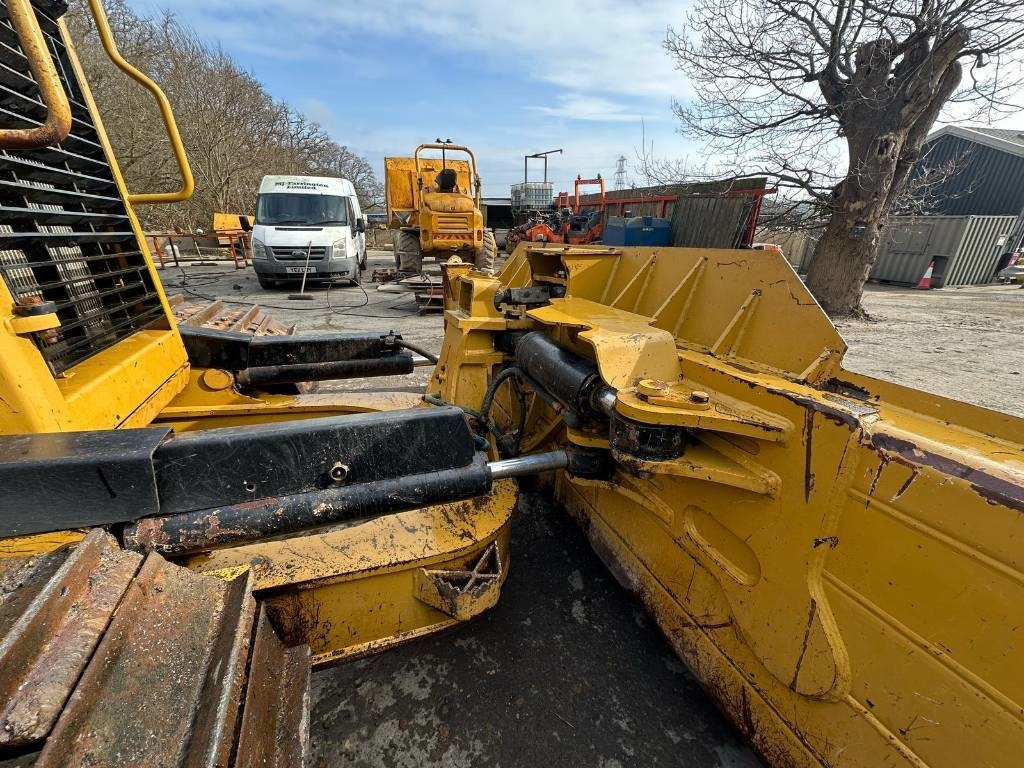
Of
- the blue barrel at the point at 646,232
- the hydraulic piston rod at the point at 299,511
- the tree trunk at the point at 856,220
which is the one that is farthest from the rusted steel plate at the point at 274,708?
the blue barrel at the point at 646,232

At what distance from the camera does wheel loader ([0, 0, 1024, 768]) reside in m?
0.87

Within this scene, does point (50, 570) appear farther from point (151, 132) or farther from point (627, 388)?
point (151, 132)

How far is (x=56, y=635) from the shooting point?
766mm

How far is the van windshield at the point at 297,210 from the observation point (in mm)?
11078

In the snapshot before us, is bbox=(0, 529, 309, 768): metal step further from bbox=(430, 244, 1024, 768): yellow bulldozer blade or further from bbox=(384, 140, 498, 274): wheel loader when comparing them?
bbox=(384, 140, 498, 274): wheel loader

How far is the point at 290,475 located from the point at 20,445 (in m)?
0.59

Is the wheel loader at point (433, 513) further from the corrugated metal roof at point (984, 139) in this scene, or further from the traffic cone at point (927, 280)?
the corrugated metal roof at point (984, 139)

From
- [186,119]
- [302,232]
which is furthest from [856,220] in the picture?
[186,119]

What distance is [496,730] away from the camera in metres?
1.72

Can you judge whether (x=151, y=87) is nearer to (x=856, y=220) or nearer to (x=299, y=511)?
(x=299, y=511)

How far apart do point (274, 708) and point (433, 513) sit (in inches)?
35.9

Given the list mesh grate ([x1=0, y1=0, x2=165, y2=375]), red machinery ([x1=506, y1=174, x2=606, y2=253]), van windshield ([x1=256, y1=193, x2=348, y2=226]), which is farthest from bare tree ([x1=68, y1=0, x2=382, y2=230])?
mesh grate ([x1=0, y1=0, x2=165, y2=375])

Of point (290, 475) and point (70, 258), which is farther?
point (70, 258)

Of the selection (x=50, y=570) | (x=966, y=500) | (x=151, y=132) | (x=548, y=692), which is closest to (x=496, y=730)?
(x=548, y=692)
